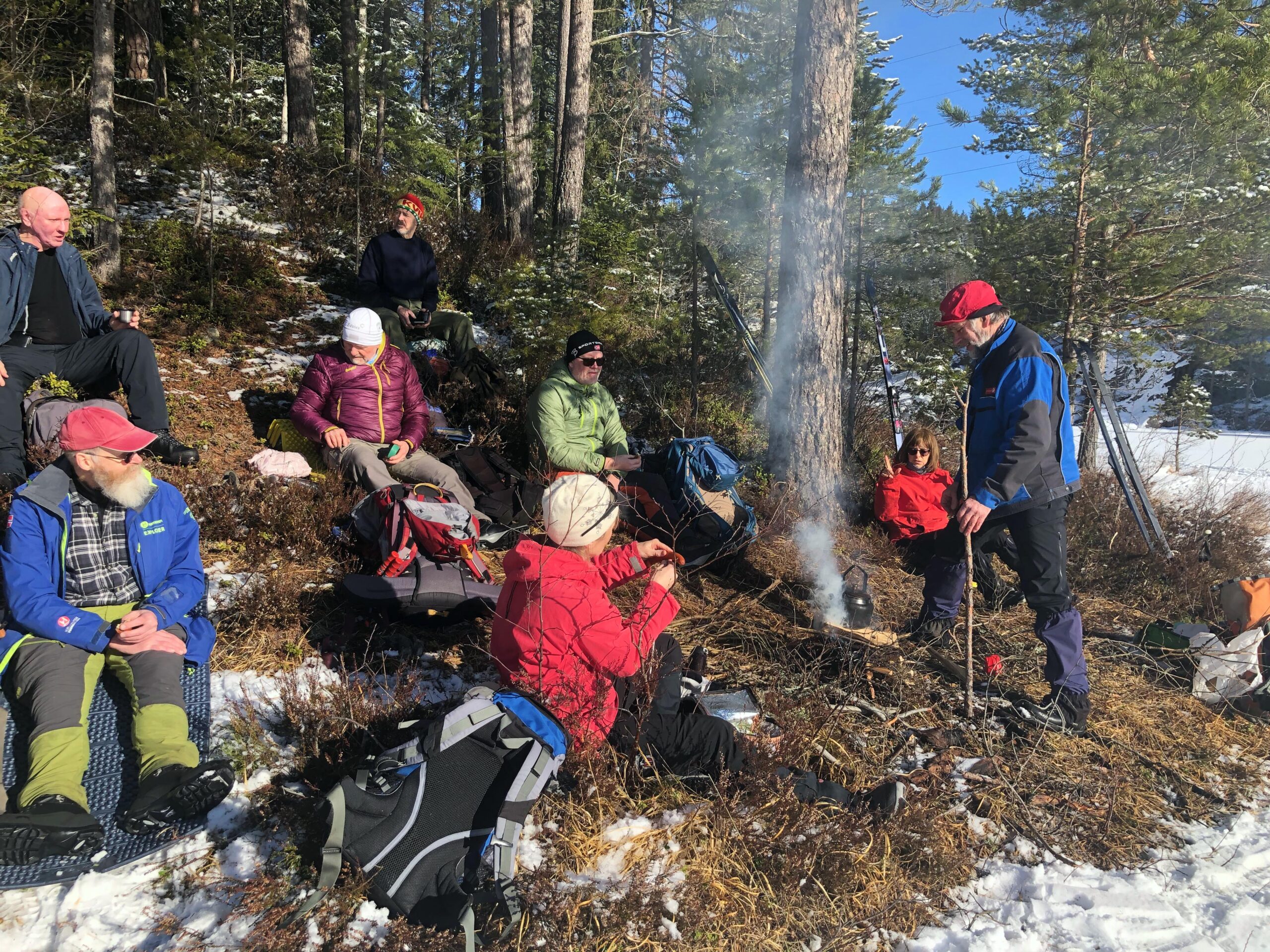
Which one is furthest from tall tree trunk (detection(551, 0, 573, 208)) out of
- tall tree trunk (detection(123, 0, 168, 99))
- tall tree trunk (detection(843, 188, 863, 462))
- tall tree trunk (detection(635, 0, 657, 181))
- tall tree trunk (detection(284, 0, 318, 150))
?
tall tree trunk (detection(123, 0, 168, 99))

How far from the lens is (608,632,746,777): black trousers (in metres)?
2.79

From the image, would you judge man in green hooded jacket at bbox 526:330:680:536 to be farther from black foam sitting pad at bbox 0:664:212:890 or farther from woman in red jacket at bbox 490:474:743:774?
black foam sitting pad at bbox 0:664:212:890

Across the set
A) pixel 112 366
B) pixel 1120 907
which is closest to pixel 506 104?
pixel 112 366

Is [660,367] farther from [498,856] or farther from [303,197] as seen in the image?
[498,856]

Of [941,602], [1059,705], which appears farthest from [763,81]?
[1059,705]

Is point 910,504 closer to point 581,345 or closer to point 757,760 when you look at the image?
point 581,345

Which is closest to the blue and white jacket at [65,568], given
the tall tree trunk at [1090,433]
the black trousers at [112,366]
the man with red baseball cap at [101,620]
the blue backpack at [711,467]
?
the man with red baseball cap at [101,620]

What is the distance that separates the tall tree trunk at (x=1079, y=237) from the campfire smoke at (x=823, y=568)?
15.4ft

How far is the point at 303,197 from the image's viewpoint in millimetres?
9547

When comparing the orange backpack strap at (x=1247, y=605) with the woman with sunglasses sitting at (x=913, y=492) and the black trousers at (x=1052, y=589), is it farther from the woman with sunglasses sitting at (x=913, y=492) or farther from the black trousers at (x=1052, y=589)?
the black trousers at (x=1052, y=589)

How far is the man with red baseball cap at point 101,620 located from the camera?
244 cm

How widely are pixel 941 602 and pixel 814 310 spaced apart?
241 centimetres

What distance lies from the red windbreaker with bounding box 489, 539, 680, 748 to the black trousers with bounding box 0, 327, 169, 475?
3457mm

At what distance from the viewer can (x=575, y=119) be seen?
10.0 metres
